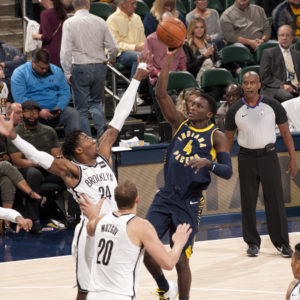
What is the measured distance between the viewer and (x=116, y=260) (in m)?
4.41

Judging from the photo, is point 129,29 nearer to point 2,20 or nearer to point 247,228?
point 2,20

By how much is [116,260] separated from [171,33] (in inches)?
111

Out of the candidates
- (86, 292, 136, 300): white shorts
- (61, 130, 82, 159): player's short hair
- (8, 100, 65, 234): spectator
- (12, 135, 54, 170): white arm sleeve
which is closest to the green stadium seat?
(8, 100, 65, 234): spectator

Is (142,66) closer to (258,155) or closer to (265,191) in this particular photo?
(258,155)

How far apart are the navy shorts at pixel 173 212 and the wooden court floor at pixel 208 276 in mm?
817

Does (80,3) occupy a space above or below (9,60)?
above

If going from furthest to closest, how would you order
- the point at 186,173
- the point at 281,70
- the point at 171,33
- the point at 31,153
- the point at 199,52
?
the point at 199,52
the point at 281,70
the point at 171,33
the point at 186,173
the point at 31,153

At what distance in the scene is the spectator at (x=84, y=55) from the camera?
945 centimetres

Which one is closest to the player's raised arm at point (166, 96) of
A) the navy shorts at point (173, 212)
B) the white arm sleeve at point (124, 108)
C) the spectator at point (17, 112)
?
the white arm sleeve at point (124, 108)

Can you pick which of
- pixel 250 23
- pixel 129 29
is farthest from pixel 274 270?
pixel 250 23

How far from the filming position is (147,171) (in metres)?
9.27

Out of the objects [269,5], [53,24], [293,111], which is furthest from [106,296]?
[269,5]

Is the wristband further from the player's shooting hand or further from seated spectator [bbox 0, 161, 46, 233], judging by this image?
seated spectator [bbox 0, 161, 46, 233]

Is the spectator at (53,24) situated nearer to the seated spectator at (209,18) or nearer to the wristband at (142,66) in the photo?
the seated spectator at (209,18)
